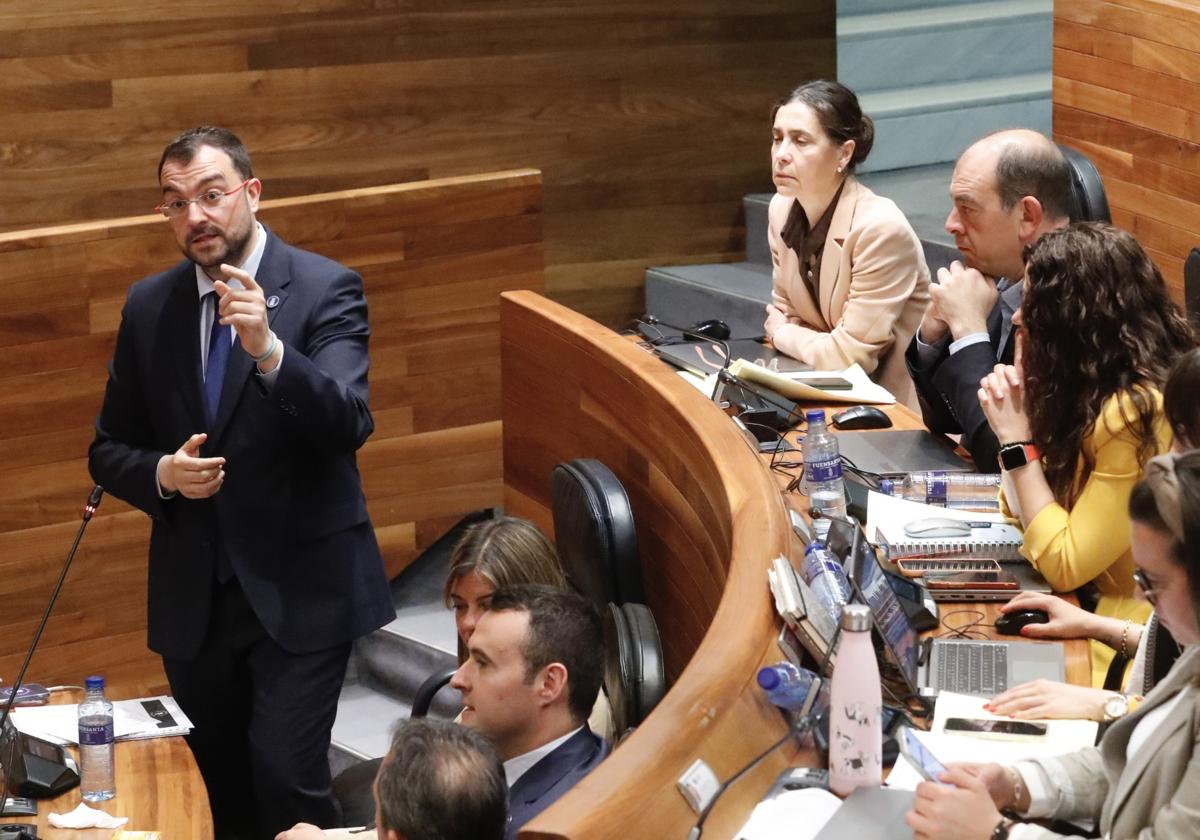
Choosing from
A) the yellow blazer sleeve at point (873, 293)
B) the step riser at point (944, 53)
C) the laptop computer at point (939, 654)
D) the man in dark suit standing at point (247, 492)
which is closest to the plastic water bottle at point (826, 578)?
the laptop computer at point (939, 654)

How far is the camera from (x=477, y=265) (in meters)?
4.66

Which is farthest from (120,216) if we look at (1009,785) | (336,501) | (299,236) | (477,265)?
(1009,785)

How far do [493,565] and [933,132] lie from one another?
131 inches

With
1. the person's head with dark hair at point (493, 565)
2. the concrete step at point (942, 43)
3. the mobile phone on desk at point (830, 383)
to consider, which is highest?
the concrete step at point (942, 43)

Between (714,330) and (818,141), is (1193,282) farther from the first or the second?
(714,330)

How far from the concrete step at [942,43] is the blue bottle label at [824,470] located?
2.81m

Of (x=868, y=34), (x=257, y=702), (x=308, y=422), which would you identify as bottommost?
(x=257, y=702)

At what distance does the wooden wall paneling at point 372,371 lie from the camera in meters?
4.18

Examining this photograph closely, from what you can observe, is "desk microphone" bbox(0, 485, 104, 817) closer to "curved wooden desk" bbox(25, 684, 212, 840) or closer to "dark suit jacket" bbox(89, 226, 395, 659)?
"curved wooden desk" bbox(25, 684, 212, 840)

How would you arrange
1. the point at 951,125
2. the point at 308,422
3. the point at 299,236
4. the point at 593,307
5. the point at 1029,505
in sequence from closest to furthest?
the point at 1029,505
the point at 308,422
the point at 299,236
the point at 593,307
the point at 951,125

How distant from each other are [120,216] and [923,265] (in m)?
2.13

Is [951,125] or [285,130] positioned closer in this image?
[285,130]

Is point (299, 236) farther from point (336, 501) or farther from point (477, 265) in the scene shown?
point (336, 501)

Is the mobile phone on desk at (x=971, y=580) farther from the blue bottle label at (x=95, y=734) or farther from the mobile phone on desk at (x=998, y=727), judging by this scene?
the blue bottle label at (x=95, y=734)
